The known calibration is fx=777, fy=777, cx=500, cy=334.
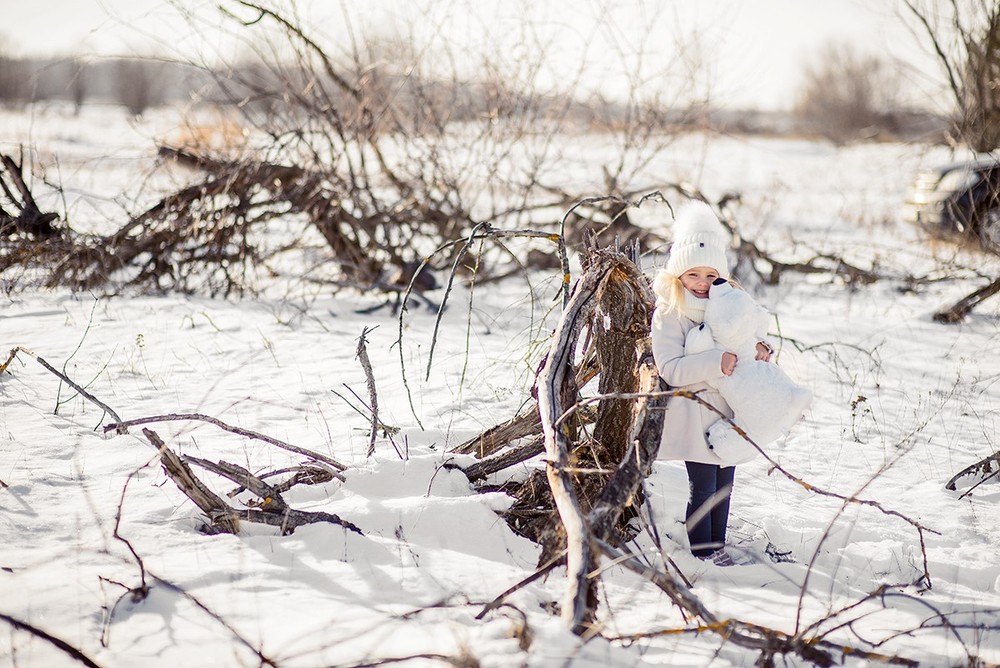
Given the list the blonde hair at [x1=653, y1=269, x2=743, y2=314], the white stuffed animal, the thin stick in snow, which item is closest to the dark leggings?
the white stuffed animal

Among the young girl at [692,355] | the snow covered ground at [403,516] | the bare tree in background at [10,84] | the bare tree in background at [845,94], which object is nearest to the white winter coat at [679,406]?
the young girl at [692,355]

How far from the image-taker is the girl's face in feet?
9.31

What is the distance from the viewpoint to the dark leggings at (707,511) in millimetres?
2896

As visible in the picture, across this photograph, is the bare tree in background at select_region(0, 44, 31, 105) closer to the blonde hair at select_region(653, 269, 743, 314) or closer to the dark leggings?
the blonde hair at select_region(653, 269, 743, 314)

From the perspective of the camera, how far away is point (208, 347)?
520cm

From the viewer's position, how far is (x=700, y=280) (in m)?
2.85

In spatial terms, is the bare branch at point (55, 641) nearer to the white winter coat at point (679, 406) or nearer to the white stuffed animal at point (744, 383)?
the white winter coat at point (679, 406)

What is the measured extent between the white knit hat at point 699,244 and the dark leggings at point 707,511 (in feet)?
2.41

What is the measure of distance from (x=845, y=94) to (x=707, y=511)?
126 feet

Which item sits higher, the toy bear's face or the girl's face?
the girl's face

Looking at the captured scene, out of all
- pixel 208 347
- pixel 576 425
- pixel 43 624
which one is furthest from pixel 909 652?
pixel 208 347

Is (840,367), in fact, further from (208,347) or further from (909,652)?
(208,347)

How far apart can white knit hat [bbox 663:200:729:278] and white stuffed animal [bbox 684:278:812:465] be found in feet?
0.32

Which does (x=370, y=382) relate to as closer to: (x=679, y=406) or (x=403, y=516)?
(x=403, y=516)
